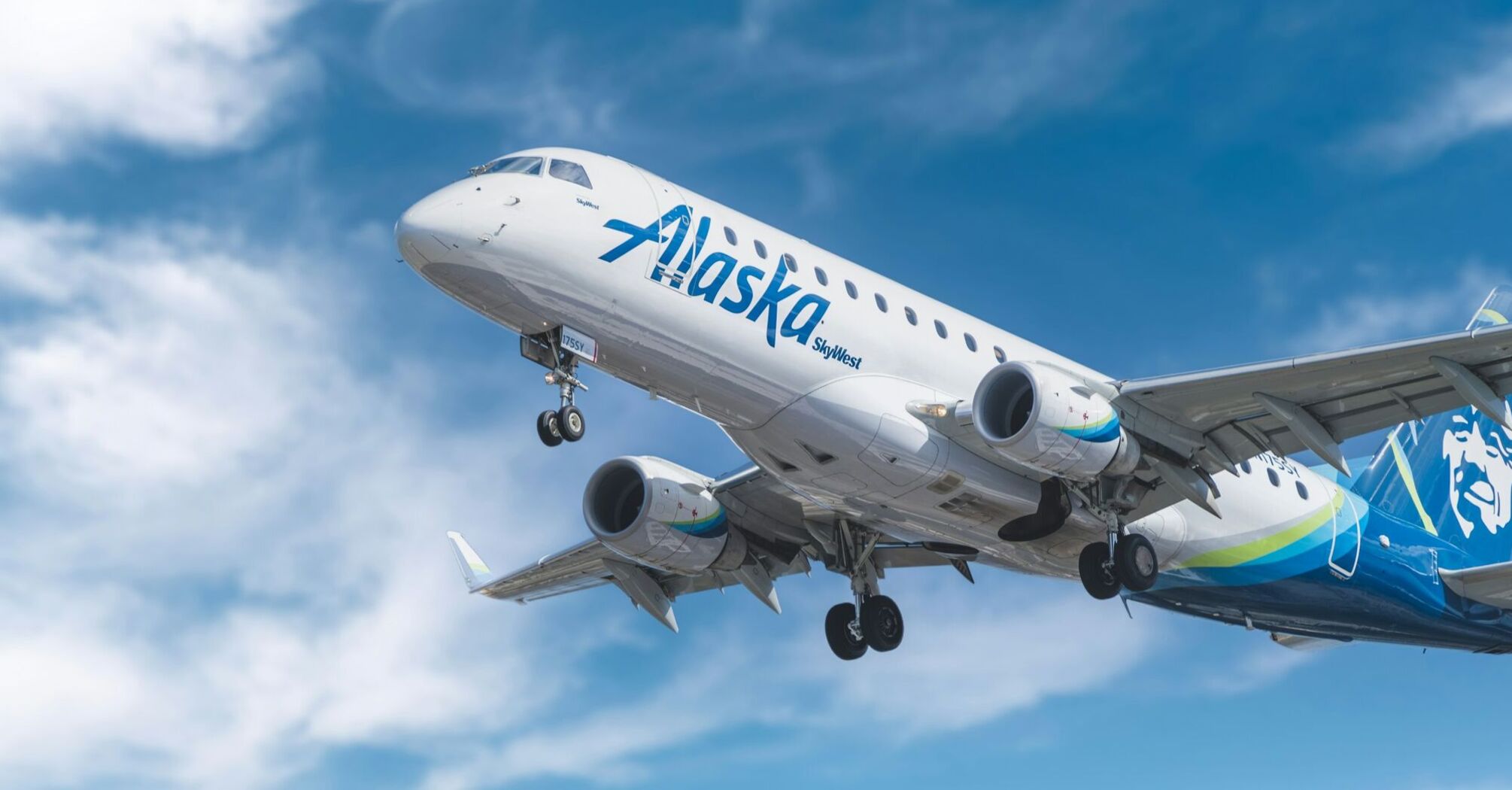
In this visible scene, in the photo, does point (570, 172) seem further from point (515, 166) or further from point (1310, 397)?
point (1310, 397)

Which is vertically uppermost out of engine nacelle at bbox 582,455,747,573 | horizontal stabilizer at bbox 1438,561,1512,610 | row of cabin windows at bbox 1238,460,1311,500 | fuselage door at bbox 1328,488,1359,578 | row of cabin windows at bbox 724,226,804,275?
row of cabin windows at bbox 724,226,804,275

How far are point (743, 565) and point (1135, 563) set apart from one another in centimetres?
693

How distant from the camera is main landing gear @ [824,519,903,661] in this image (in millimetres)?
26906

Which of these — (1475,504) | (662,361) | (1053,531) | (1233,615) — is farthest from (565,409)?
Answer: (1475,504)

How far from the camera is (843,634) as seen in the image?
27.3 metres

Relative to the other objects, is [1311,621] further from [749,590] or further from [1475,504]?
[749,590]

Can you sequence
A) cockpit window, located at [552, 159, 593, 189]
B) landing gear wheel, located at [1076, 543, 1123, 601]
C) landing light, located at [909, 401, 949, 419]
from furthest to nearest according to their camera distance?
1. landing gear wheel, located at [1076, 543, 1123, 601]
2. landing light, located at [909, 401, 949, 419]
3. cockpit window, located at [552, 159, 593, 189]

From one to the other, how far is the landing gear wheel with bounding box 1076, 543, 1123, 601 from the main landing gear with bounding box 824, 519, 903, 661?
4.07 meters

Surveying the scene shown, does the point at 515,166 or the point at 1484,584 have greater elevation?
the point at 515,166

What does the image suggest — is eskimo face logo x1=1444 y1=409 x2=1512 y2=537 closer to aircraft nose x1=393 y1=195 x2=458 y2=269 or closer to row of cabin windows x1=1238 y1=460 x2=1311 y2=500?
row of cabin windows x1=1238 y1=460 x2=1311 y2=500

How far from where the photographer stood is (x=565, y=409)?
2120 cm

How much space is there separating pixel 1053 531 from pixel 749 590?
6265 mm

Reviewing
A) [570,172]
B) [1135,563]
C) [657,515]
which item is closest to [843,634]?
[657,515]

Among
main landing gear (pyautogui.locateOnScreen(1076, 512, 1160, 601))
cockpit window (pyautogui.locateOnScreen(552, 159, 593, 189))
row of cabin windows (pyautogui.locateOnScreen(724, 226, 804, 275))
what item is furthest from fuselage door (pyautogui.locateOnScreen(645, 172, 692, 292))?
main landing gear (pyautogui.locateOnScreen(1076, 512, 1160, 601))
